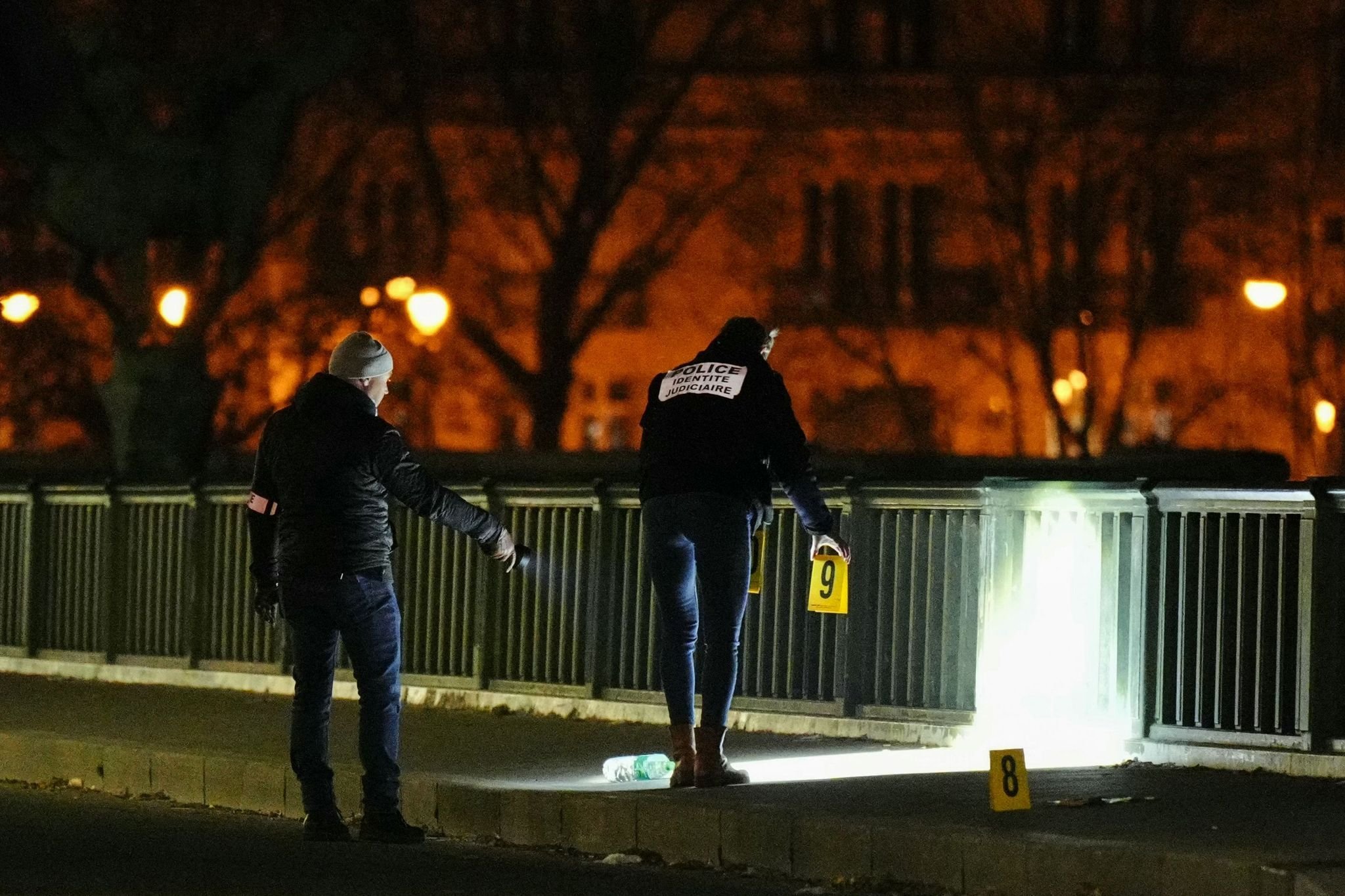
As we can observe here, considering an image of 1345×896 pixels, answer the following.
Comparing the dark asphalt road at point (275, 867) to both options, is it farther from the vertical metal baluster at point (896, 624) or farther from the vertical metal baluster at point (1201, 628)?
the vertical metal baluster at point (896, 624)

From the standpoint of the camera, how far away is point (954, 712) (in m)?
12.7

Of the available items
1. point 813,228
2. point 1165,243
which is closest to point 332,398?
point 1165,243

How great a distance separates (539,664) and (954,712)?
10.6 feet

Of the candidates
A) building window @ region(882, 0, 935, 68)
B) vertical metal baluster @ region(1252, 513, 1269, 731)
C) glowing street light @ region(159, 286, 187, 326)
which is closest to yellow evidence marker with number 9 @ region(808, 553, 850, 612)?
vertical metal baluster @ region(1252, 513, 1269, 731)

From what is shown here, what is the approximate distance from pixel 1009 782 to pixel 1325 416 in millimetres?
41270

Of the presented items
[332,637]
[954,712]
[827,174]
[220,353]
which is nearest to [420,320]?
[220,353]

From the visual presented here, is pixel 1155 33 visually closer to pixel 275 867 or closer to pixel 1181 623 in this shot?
pixel 1181 623

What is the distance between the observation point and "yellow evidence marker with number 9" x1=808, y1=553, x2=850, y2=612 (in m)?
11.1

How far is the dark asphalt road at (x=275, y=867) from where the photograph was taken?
894 cm

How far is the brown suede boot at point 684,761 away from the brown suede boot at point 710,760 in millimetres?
34

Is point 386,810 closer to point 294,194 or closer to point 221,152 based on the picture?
point 221,152

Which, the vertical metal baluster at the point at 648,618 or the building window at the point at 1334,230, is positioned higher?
the building window at the point at 1334,230

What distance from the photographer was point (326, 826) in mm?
10312

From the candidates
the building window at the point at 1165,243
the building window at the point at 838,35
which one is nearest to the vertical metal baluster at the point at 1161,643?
the building window at the point at 1165,243
